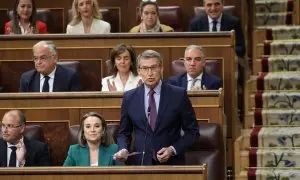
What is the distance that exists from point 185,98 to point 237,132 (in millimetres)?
1357

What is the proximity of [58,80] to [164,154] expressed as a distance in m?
1.19

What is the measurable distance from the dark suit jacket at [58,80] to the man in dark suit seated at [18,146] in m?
0.73

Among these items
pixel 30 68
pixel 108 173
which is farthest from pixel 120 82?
pixel 108 173

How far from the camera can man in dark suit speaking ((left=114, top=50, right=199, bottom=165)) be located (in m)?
4.41

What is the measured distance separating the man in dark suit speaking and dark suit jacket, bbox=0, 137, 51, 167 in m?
0.38

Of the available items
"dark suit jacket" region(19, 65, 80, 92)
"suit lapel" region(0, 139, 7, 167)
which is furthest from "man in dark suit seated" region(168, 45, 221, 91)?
"suit lapel" region(0, 139, 7, 167)

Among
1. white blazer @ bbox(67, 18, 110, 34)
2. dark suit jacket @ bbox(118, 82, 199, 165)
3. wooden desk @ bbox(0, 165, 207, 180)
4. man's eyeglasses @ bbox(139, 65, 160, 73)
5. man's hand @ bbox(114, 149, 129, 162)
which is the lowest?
wooden desk @ bbox(0, 165, 207, 180)

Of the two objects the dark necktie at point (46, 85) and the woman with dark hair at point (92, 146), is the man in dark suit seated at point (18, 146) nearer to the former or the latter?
the woman with dark hair at point (92, 146)

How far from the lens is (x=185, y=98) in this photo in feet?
14.6

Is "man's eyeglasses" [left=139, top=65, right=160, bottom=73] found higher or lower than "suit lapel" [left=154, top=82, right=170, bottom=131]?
higher

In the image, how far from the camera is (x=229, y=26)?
20.3ft

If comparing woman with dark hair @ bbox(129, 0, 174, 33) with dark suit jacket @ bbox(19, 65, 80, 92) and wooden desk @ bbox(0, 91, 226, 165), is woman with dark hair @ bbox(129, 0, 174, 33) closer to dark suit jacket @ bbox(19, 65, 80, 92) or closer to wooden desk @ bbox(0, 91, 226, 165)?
dark suit jacket @ bbox(19, 65, 80, 92)

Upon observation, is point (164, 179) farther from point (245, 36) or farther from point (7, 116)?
point (245, 36)

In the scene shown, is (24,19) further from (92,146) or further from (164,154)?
(164,154)
